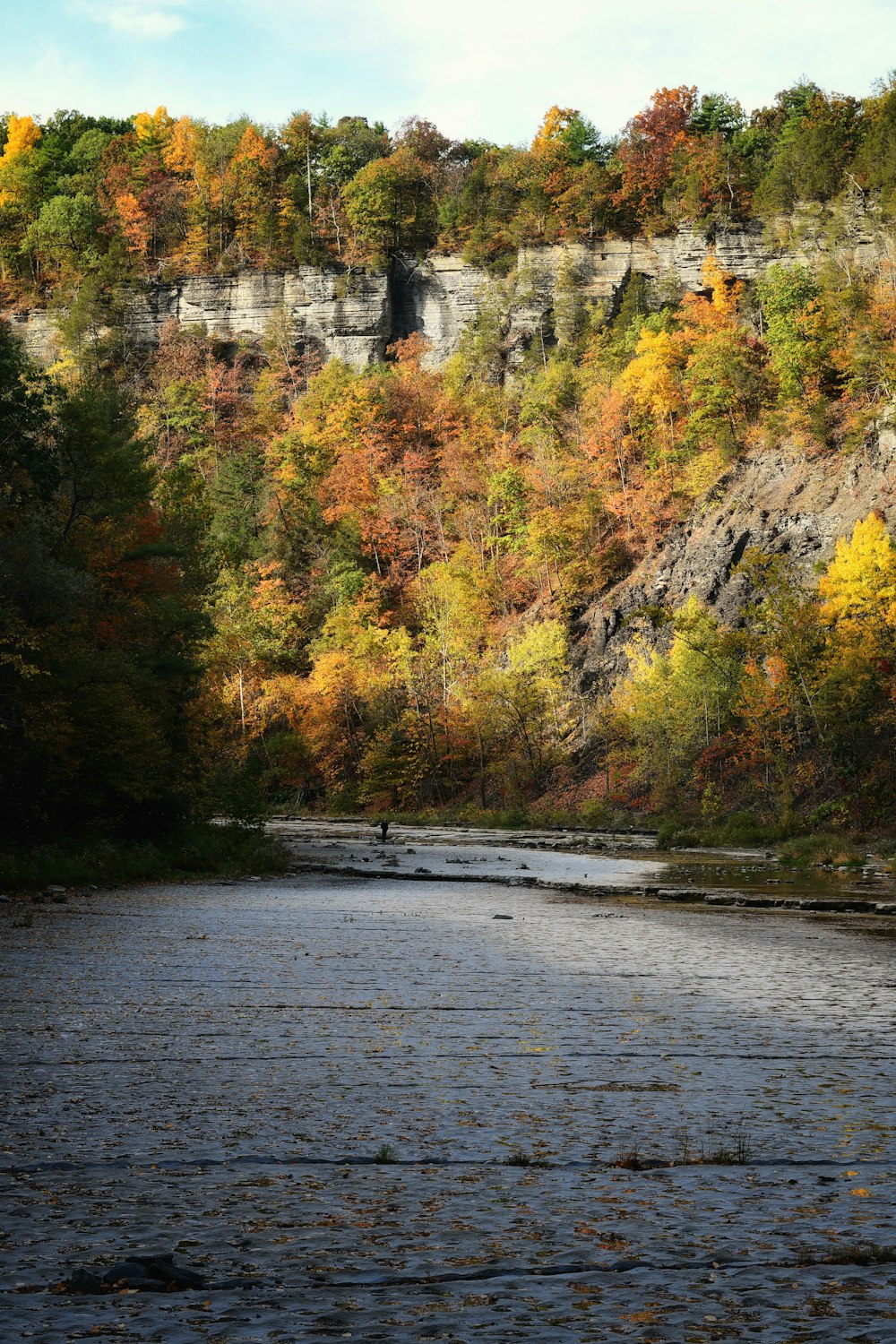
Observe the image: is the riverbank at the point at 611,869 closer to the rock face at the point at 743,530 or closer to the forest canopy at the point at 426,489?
the forest canopy at the point at 426,489

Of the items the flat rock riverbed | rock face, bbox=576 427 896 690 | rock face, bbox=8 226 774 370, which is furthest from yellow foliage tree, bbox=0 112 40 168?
the flat rock riverbed

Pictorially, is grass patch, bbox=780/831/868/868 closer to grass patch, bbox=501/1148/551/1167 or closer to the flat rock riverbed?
the flat rock riverbed

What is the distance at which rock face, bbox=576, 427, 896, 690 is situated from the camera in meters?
64.1

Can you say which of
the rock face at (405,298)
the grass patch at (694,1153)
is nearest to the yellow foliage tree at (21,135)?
the rock face at (405,298)

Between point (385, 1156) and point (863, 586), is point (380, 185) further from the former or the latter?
point (385, 1156)

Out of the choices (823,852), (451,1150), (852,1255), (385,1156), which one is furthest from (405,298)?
(852,1255)

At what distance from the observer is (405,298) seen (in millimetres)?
118875

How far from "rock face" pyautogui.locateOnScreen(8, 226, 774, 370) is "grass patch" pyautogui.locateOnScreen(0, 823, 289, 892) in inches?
3231

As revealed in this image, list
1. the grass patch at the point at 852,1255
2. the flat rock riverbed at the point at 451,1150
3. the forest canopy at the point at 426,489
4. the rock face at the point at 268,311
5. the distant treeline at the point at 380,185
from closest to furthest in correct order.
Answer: the flat rock riverbed at the point at 451,1150
the grass patch at the point at 852,1255
the forest canopy at the point at 426,489
the distant treeline at the point at 380,185
the rock face at the point at 268,311

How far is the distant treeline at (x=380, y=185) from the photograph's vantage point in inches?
4094

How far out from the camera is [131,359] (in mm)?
123625

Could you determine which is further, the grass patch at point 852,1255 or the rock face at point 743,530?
the rock face at point 743,530

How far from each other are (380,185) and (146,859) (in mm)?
106469

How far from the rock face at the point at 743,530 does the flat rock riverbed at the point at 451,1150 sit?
51981 mm
